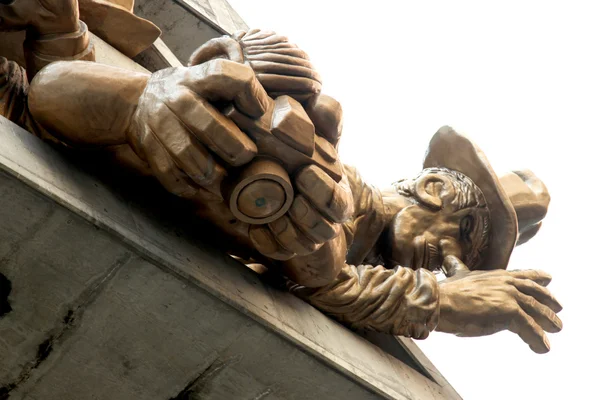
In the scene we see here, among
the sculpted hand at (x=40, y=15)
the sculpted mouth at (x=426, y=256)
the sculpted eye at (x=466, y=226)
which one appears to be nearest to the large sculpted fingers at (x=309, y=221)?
the sculpted hand at (x=40, y=15)

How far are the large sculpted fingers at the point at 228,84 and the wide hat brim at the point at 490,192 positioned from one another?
103cm

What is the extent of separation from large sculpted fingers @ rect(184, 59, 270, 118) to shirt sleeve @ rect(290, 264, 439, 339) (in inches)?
23.3

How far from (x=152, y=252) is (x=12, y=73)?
620 millimetres

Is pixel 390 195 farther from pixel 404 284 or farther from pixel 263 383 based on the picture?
pixel 263 383

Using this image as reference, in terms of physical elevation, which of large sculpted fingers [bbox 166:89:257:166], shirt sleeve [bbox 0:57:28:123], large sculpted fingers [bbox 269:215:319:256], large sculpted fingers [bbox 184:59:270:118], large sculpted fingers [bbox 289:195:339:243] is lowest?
shirt sleeve [bbox 0:57:28:123]

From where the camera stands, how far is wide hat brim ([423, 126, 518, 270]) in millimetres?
2180

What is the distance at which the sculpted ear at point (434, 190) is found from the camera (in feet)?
7.15

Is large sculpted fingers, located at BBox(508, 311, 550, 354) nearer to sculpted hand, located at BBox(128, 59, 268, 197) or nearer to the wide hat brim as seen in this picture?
the wide hat brim

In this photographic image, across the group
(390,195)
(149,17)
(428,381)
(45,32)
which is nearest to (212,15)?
(149,17)

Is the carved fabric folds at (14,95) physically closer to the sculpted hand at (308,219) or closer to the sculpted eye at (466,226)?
the sculpted hand at (308,219)

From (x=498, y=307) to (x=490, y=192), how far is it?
14.0 inches

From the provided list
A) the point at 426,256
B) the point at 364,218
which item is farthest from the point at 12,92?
the point at 426,256

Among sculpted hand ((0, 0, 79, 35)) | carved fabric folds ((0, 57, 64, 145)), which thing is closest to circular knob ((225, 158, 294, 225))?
carved fabric folds ((0, 57, 64, 145))

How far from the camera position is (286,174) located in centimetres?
137
